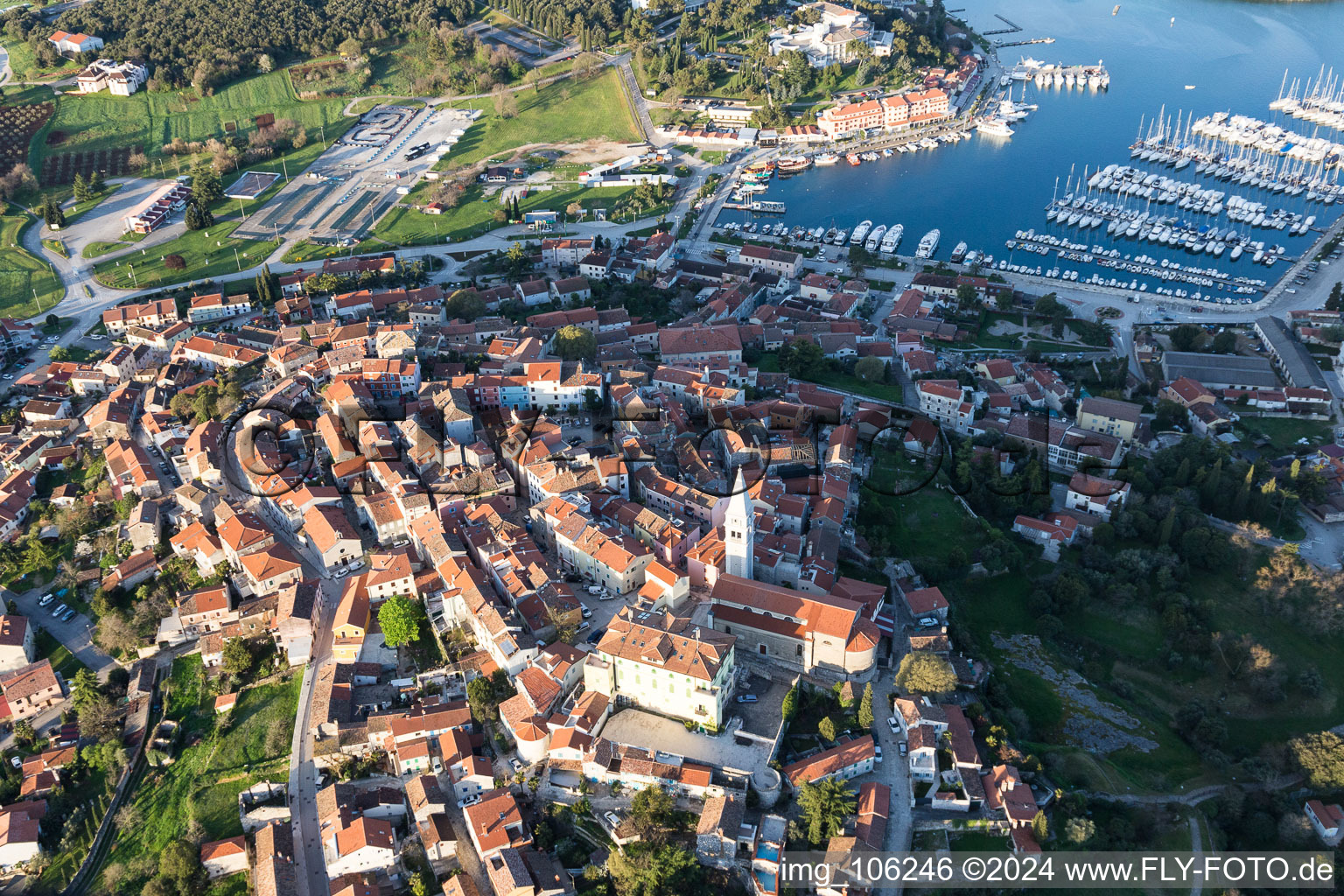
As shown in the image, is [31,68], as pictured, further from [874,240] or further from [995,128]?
[995,128]

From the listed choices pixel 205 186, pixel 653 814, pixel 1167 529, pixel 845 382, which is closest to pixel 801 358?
pixel 845 382

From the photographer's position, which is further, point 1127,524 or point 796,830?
point 1127,524

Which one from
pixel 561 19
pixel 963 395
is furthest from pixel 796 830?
pixel 561 19

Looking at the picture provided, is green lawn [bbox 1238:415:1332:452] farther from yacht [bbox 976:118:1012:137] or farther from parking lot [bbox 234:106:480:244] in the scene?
parking lot [bbox 234:106:480:244]

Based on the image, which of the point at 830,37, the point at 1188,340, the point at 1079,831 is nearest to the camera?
the point at 1079,831

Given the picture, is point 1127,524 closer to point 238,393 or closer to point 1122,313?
point 1122,313

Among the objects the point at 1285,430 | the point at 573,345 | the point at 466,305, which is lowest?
the point at 1285,430

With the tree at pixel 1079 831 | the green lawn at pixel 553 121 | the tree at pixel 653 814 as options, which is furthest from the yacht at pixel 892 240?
the tree at pixel 653 814
